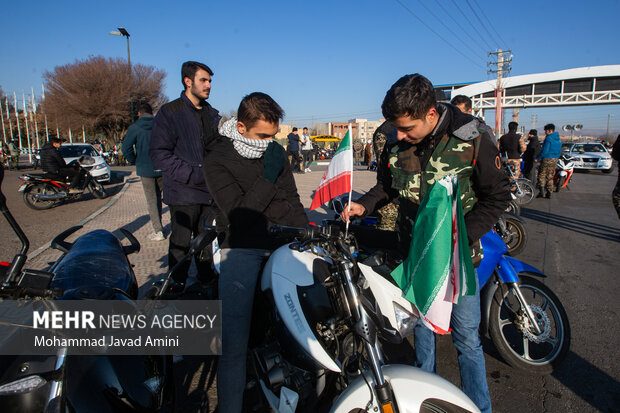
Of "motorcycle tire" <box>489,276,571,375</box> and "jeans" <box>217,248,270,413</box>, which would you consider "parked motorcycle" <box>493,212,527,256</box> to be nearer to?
"motorcycle tire" <box>489,276,571,375</box>

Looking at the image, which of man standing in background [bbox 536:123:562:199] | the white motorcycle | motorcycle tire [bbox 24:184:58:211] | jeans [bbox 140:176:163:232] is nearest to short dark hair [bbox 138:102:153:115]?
jeans [bbox 140:176:163:232]

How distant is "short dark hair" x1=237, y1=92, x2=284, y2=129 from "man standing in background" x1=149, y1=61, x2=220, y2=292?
1.50 meters

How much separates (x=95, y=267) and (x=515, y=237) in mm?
5913

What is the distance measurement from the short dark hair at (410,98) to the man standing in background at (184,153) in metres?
2.20

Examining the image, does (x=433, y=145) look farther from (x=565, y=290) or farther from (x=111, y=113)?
(x=111, y=113)

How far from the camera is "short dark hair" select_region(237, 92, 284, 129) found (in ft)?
7.50

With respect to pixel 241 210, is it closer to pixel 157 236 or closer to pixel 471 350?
pixel 471 350

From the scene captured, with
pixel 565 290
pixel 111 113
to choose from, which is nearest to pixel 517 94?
pixel 111 113

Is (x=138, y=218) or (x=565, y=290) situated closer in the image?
(x=565, y=290)

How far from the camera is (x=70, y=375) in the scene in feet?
4.99

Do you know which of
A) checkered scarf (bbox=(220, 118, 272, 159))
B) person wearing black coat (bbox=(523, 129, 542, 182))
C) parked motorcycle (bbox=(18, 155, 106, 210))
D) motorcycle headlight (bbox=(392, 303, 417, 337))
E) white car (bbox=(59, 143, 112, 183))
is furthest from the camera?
white car (bbox=(59, 143, 112, 183))

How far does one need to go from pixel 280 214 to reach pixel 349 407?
1225 mm

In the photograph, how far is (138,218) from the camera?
8312 mm

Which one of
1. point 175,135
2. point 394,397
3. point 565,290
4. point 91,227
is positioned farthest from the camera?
point 91,227
